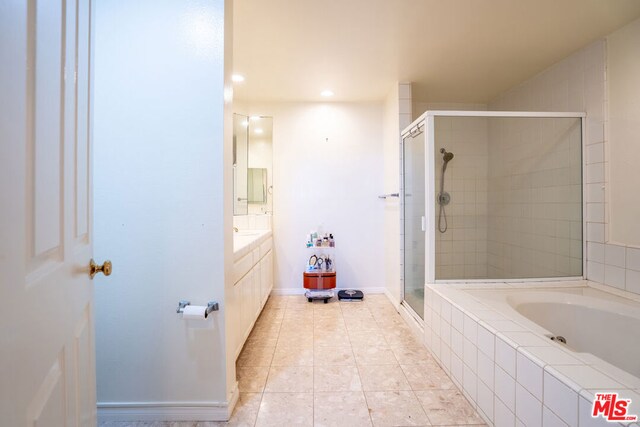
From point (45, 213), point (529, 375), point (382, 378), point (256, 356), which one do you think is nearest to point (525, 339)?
point (529, 375)

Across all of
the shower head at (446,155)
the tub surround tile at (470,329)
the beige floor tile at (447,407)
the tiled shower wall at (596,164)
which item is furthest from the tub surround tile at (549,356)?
the shower head at (446,155)

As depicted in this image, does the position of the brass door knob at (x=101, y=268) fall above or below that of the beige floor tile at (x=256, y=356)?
above

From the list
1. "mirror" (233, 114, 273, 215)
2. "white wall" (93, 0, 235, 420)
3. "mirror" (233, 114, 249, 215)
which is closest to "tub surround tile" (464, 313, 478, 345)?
"white wall" (93, 0, 235, 420)

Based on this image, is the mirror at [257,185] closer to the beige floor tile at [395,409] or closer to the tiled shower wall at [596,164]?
the beige floor tile at [395,409]

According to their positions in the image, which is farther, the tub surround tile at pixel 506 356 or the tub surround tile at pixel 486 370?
the tub surround tile at pixel 486 370

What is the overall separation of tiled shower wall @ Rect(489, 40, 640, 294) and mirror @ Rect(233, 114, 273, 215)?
2768 millimetres

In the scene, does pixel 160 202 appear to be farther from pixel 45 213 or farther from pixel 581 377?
pixel 581 377

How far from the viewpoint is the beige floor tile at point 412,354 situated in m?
1.81

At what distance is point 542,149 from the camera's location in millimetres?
2279

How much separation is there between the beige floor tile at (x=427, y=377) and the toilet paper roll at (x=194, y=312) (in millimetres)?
1249

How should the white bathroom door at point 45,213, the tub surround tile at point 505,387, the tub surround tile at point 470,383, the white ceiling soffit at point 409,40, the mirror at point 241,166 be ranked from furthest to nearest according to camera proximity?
the mirror at point 241,166
the white ceiling soffit at point 409,40
the tub surround tile at point 470,383
the tub surround tile at point 505,387
the white bathroom door at point 45,213

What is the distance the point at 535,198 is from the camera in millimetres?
Answer: 2352

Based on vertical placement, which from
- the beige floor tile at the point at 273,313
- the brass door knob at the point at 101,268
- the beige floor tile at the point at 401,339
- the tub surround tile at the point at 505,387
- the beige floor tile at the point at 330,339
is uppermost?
the brass door knob at the point at 101,268

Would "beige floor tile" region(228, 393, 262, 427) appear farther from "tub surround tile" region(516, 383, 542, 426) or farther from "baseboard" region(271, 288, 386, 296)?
"baseboard" region(271, 288, 386, 296)
